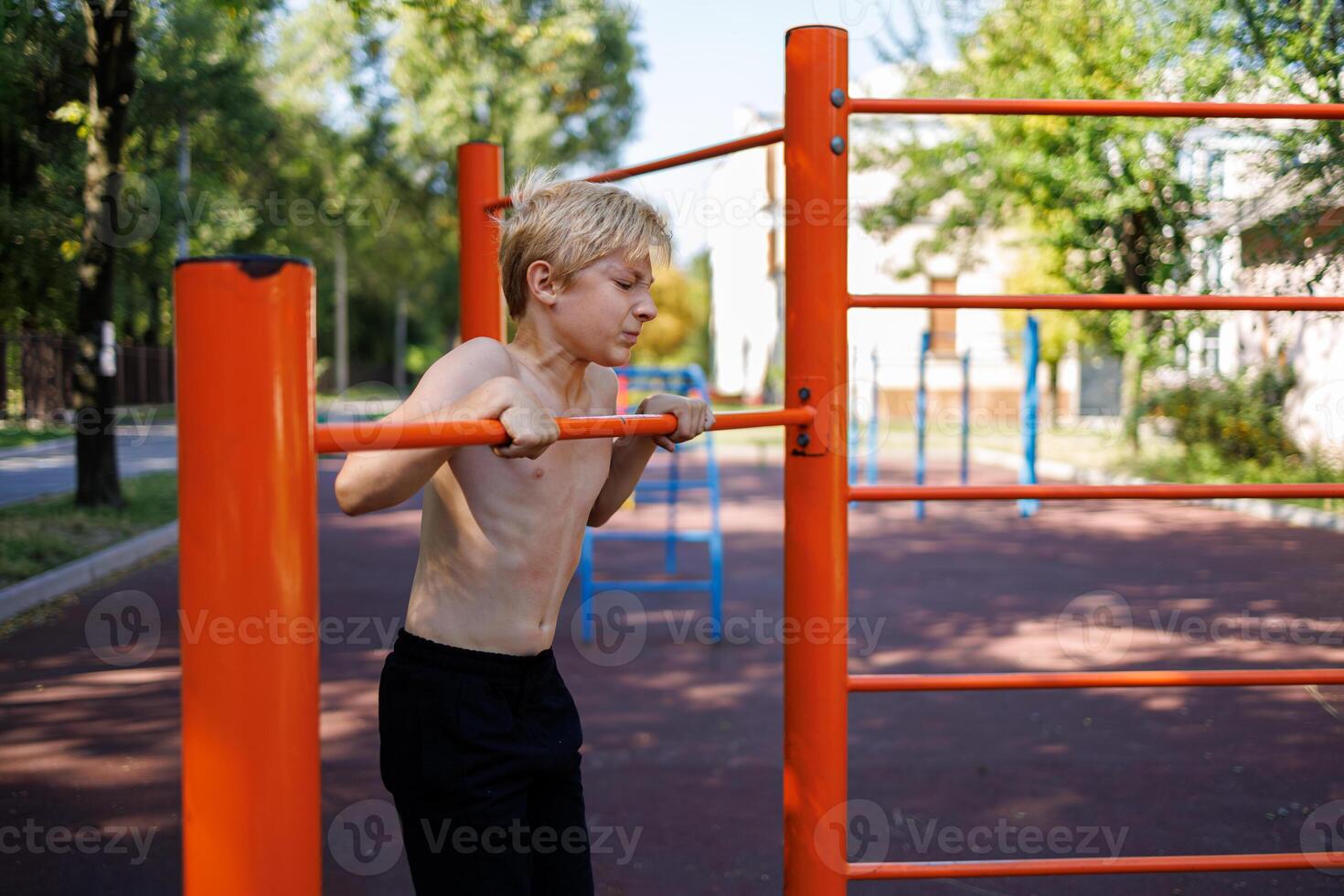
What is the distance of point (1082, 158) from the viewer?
11234mm

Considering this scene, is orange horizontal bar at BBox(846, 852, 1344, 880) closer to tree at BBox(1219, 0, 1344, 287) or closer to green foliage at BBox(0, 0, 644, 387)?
tree at BBox(1219, 0, 1344, 287)

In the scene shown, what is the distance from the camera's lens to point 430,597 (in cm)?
171

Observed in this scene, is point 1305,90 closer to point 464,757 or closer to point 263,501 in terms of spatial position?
point 464,757

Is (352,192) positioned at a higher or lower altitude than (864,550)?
higher

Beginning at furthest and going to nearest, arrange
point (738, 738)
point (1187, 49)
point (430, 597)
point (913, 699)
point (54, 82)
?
point (54, 82) < point (1187, 49) < point (913, 699) < point (738, 738) < point (430, 597)

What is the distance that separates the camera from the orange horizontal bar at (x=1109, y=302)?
1.87 m

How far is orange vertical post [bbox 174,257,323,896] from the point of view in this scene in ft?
3.73

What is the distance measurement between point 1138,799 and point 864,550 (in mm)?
5256

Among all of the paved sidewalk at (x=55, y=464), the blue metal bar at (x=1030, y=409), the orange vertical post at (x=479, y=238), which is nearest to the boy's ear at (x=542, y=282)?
the orange vertical post at (x=479, y=238)

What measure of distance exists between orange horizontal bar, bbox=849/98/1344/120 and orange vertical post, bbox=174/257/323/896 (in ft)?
3.49

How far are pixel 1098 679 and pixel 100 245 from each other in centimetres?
844

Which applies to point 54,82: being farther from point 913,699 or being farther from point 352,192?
point 352,192

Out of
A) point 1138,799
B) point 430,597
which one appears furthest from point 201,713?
point 1138,799

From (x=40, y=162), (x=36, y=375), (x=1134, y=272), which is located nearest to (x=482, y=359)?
(x=40, y=162)
